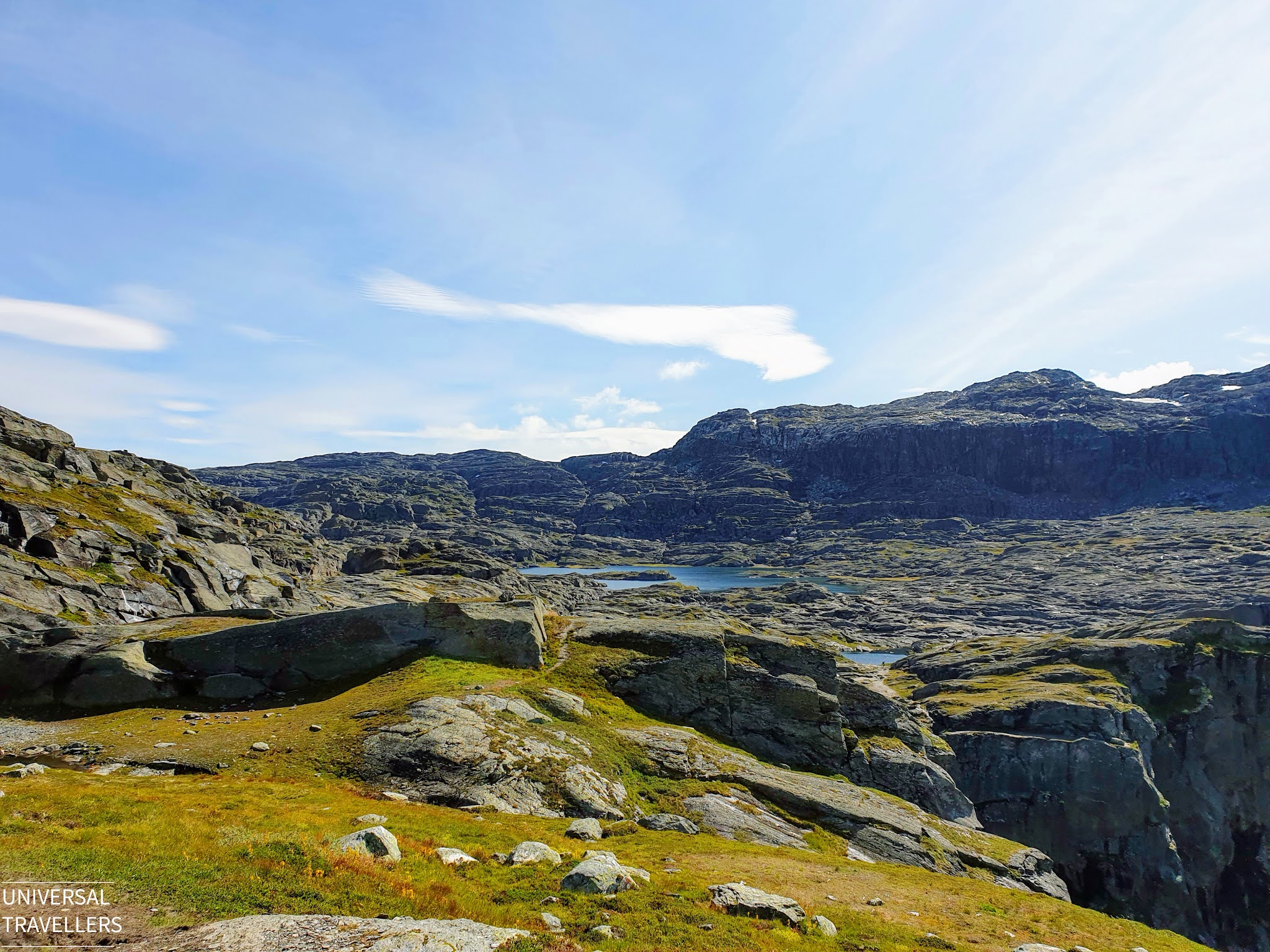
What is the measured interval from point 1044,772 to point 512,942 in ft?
255

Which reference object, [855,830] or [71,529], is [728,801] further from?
[71,529]

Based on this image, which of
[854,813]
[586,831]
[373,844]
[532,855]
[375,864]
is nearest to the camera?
[375,864]

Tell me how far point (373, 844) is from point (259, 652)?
27.8m

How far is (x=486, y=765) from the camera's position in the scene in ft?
94.6

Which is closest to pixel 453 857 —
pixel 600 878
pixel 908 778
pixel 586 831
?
pixel 600 878

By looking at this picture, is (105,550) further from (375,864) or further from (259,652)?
(375,864)

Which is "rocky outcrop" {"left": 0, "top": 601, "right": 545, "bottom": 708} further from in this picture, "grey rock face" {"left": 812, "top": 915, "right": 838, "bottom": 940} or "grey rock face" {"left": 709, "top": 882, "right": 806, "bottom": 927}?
"grey rock face" {"left": 812, "top": 915, "right": 838, "bottom": 940}

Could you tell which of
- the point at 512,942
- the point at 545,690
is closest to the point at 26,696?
the point at 545,690

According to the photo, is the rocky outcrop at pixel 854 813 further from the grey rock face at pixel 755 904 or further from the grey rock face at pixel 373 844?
the grey rock face at pixel 373 844

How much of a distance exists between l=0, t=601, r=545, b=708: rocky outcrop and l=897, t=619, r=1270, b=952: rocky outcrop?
59446 millimetres

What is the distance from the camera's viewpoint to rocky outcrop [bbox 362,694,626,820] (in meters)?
27.5

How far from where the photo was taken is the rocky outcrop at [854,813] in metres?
34.6

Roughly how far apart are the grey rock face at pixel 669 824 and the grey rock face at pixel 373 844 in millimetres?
14448

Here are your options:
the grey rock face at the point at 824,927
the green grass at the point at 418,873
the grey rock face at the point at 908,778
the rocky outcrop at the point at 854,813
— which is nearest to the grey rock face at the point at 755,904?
the grey rock face at the point at 824,927
